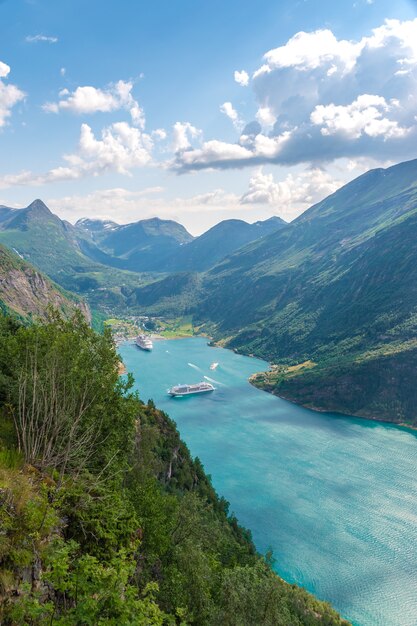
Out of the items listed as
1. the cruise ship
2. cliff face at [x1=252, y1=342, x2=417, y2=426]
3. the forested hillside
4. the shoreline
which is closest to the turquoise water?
the shoreline

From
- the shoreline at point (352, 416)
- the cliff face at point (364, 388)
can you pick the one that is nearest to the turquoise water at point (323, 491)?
the shoreline at point (352, 416)

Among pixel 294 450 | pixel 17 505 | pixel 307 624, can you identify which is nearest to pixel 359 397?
pixel 294 450

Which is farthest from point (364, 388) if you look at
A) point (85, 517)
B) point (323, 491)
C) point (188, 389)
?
point (85, 517)

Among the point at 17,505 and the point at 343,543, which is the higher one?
the point at 17,505

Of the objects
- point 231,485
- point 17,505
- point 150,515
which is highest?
point 17,505

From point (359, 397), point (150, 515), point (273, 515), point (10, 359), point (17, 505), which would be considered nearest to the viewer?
point (17, 505)

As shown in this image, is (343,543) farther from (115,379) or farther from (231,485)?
(115,379)

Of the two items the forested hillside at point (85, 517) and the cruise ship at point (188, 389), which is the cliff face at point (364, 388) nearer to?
the cruise ship at point (188, 389)
